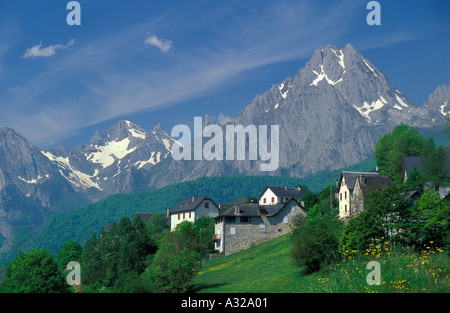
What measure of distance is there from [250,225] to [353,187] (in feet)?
59.7

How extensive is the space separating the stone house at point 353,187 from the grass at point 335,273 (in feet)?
33.4

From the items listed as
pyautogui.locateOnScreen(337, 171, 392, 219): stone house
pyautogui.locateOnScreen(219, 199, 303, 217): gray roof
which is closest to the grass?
pyautogui.locateOnScreen(219, 199, 303, 217): gray roof

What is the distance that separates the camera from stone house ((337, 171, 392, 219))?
221 ft

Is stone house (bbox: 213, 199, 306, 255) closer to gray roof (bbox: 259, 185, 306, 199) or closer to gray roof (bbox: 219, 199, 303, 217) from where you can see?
gray roof (bbox: 219, 199, 303, 217)

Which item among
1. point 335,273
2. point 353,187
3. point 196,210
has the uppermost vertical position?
point 353,187

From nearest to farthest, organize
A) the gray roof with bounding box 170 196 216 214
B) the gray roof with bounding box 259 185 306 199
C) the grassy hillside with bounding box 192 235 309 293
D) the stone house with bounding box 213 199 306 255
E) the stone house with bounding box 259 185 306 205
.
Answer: the grassy hillside with bounding box 192 235 309 293 < the stone house with bounding box 213 199 306 255 < the stone house with bounding box 259 185 306 205 < the gray roof with bounding box 170 196 216 214 < the gray roof with bounding box 259 185 306 199

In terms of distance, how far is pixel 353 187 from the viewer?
232 feet

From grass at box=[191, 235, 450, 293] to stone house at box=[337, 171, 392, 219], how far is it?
1018 cm

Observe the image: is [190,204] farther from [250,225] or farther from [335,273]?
[335,273]

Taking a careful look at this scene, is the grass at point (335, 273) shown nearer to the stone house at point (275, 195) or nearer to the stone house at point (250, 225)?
the stone house at point (250, 225)

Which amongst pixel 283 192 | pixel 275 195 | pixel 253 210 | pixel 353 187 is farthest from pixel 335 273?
pixel 283 192
